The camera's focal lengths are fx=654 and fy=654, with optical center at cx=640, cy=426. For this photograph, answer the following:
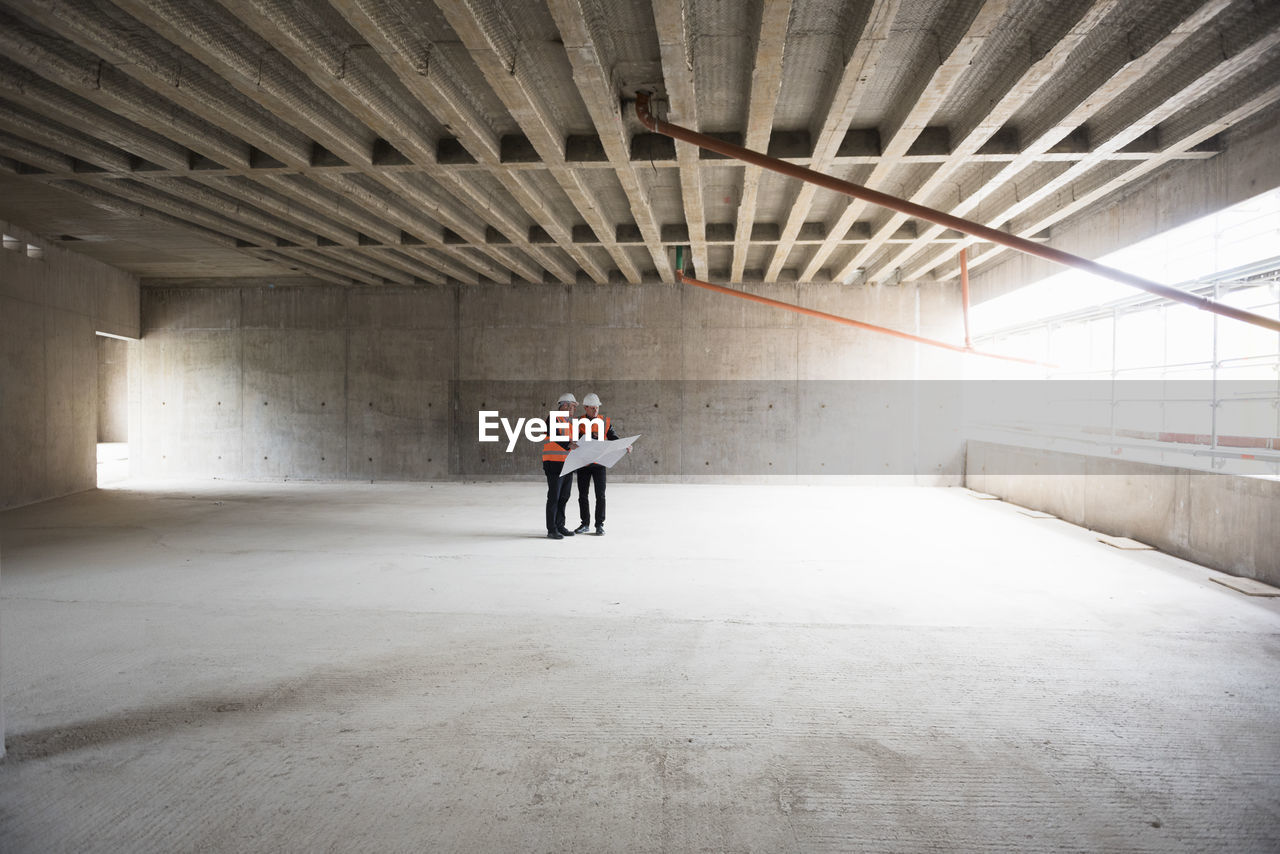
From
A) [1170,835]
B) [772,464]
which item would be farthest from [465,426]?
[1170,835]

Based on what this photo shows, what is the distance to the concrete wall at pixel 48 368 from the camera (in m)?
10.8

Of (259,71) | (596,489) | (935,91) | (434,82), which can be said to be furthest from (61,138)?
(935,91)

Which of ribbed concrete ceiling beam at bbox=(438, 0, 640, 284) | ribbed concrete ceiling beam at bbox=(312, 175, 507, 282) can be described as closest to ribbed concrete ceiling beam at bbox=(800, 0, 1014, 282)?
ribbed concrete ceiling beam at bbox=(438, 0, 640, 284)

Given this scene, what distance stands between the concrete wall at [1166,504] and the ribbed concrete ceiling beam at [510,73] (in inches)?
318

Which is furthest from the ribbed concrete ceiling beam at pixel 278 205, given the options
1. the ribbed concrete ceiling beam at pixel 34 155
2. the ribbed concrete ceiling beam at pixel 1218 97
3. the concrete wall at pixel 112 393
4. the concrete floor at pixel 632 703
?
the ribbed concrete ceiling beam at pixel 1218 97

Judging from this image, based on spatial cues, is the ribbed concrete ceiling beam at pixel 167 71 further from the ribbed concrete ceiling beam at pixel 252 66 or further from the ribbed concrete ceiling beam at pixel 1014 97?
the ribbed concrete ceiling beam at pixel 1014 97

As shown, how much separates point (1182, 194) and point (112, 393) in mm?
21152

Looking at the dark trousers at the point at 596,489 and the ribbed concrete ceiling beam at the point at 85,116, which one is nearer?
the ribbed concrete ceiling beam at the point at 85,116

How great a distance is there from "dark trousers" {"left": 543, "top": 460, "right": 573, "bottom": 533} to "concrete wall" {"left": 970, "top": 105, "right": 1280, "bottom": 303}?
789 centimetres

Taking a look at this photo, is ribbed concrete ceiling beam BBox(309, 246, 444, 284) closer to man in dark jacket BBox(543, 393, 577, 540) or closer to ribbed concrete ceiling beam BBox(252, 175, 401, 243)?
ribbed concrete ceiling beam BBox(252, 175, 401, 243)

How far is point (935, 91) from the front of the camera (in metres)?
5.85

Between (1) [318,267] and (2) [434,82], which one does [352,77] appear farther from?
(1) [318,267]

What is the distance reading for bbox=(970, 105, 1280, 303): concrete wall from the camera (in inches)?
253

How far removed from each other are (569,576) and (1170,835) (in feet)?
16.0
